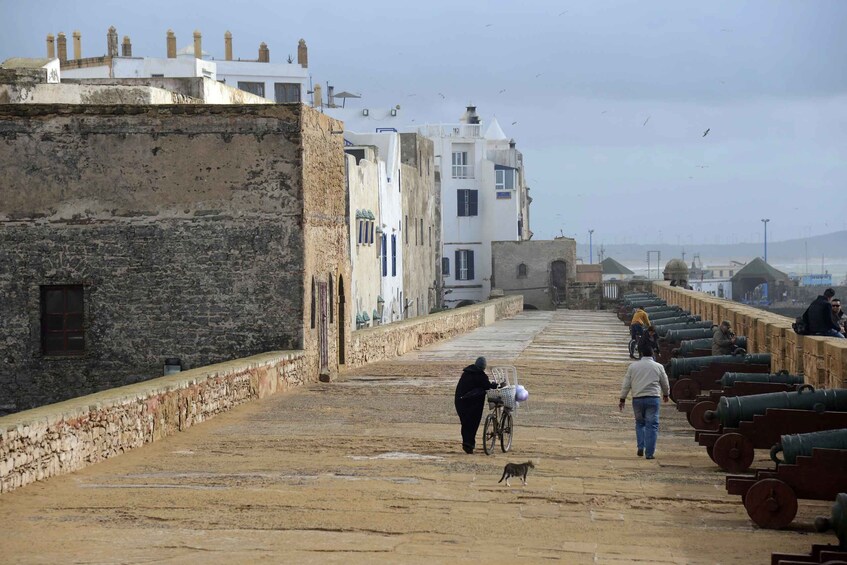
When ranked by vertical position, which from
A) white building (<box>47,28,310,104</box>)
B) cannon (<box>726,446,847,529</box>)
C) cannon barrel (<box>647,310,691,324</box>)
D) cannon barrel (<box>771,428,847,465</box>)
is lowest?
cannon (<box>726,446,847,529</box>)

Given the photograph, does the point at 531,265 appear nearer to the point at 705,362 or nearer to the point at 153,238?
the point at 153,238

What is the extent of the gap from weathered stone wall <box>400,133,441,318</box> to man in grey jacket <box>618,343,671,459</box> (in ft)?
136

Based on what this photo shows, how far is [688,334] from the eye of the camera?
944 inches

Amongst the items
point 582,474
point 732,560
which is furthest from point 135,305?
point 732,560

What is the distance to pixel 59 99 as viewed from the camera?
25891 millimetres

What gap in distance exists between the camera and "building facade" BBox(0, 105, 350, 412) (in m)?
20.8

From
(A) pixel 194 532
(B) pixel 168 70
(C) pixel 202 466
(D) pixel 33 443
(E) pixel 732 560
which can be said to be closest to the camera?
(E) pixel 732 560

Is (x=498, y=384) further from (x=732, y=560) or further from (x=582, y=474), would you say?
(x=732, y=560)

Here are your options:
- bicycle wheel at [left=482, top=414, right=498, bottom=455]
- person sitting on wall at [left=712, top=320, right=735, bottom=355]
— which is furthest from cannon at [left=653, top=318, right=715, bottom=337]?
bicycle wheel at [left=482, top=414, right=498, bottom=455]

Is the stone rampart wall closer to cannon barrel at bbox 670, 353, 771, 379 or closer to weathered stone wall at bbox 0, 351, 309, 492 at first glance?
weathered stone wall at bbox 0, 351, 309, 492

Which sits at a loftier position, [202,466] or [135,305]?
[135,305]

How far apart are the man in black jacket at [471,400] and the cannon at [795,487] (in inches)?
174

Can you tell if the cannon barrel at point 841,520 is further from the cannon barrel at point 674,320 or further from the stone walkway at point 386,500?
the cannon barrel at point 674,320

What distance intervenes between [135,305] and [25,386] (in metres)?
2.17
